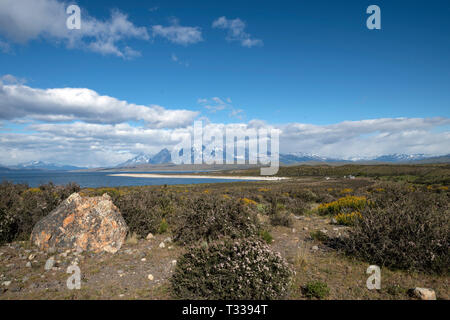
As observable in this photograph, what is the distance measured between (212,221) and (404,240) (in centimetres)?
540

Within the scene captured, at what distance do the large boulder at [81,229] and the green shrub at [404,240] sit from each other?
7313 mm

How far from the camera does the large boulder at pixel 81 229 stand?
7074mm

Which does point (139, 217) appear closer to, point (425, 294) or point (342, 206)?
point (425, 294)

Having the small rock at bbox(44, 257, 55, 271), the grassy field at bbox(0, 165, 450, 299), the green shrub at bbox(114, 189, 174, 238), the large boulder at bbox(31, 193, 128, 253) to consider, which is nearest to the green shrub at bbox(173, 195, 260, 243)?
the grassy field at bbox(0, 165, 450, 299)

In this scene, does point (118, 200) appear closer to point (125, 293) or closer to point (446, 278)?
A: point (125, 293)

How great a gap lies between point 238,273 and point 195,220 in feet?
14.0

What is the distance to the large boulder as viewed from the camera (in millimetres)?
7074

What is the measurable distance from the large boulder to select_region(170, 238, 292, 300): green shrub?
3.81 m

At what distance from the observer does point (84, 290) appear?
4.77m

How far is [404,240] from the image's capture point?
18.2ft

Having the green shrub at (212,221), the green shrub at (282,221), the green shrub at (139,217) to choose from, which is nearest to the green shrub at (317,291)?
the green shrub at (212,221)
